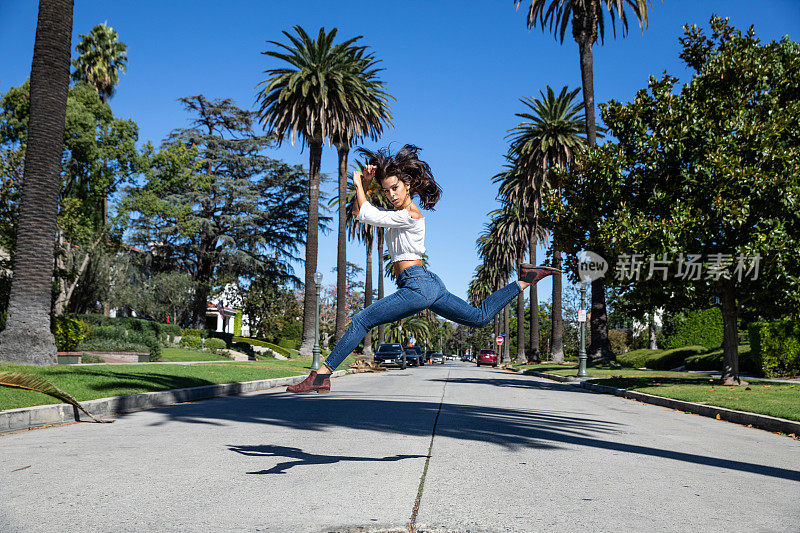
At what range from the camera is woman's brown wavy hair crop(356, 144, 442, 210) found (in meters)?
5.60

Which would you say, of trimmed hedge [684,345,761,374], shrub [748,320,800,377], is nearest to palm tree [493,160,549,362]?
trimmed hedge [684,345,761,374]

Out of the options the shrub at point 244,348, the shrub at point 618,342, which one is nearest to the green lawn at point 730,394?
the shrub at point 244,348

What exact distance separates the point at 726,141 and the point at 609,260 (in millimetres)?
4156

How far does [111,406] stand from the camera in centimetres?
976

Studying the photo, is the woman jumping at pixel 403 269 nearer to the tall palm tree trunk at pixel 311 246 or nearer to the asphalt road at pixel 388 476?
the asphalt road at pixel 388 476

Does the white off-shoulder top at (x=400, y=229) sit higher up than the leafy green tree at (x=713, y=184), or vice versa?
the leafy green tree at (x=713, y=184)

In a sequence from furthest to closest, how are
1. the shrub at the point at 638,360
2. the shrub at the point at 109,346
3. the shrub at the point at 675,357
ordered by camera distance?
the shrub at the point at 638,360 < the shrub at the point at 675,357 < the shrub at the point at 109,346

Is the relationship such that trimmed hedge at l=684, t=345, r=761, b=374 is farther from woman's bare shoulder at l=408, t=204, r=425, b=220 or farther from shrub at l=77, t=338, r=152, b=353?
shrub at l=77, t=338, r=152, b=353

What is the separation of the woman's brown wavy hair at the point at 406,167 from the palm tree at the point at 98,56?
1451 inches

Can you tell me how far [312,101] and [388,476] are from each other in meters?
30.0

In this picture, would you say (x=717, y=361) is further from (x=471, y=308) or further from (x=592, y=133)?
(x=471, y=308)

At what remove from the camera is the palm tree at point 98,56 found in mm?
36938

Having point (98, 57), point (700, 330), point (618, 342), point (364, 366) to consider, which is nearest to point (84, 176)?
point (98, 57)

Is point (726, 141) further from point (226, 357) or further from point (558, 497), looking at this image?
point (226, 357)
